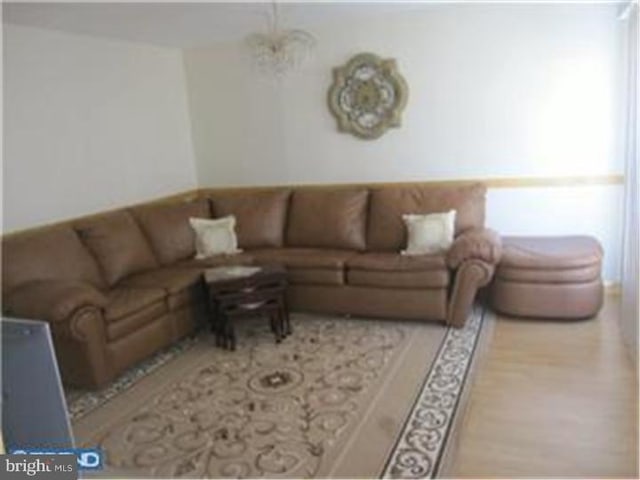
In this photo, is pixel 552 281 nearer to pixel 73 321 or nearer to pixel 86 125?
pixel 73 321

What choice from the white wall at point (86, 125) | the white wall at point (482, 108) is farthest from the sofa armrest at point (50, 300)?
the white wall at point (482, 108)

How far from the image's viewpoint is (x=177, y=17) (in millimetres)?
3963

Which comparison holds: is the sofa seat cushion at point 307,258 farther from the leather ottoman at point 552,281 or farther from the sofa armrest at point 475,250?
the leather ottoman at point 552,281

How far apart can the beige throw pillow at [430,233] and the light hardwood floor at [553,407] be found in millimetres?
718

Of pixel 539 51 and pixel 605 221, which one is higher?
pixel 539 51

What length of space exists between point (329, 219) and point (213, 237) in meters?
0.93

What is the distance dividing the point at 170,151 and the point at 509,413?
12.2ft

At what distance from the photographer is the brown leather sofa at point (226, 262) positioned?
315 centimetres

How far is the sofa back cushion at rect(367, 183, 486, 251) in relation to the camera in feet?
13.8

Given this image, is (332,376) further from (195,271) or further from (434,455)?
(195,271)

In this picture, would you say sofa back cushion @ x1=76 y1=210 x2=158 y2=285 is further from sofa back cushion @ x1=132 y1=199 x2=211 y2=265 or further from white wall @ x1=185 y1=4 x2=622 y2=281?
white wall @ x1=185 y1=4 x2=622 y2=281

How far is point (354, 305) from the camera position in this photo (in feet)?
13.2

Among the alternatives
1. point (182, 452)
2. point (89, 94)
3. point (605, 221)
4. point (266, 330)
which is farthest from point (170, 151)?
point (605, 221)

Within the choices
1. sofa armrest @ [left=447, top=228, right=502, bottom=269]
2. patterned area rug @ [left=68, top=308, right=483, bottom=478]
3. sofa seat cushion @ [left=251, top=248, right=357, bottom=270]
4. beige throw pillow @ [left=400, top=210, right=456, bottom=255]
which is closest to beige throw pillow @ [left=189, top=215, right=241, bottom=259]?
sofa seat cushion @ [left=251, top=248, right=357, bottom=270]
